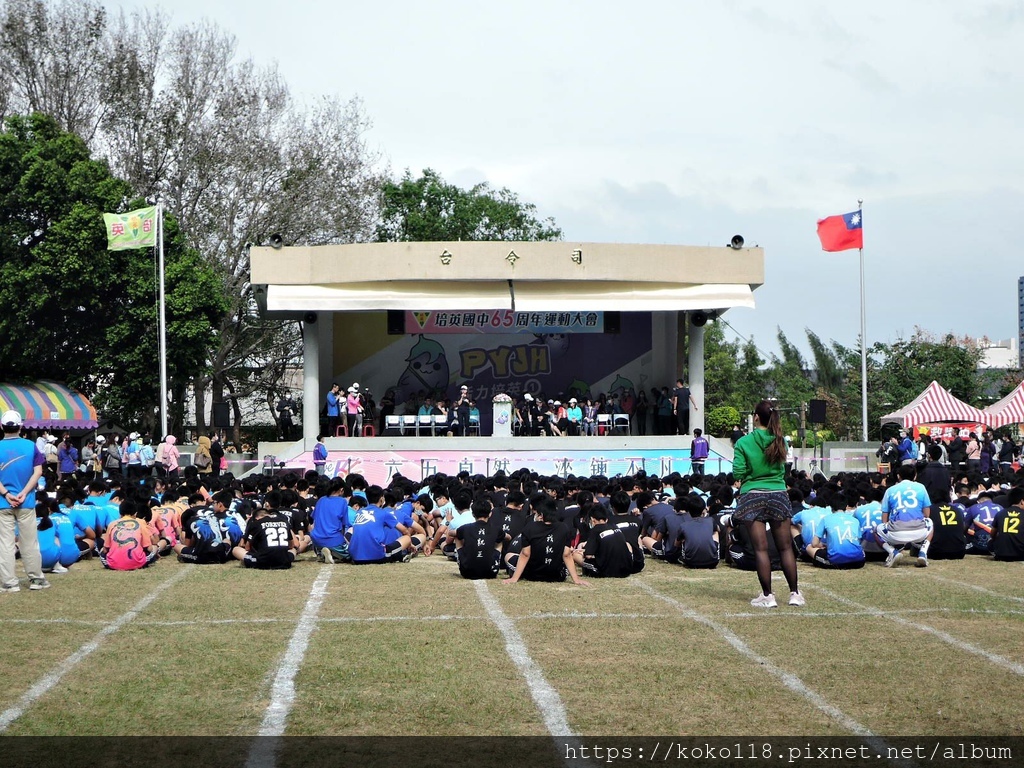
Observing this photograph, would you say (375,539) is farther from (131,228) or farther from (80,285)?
(80,285)

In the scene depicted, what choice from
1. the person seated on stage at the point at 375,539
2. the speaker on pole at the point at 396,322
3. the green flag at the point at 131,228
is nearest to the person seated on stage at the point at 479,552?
the person seated on stage at the point at 375,539

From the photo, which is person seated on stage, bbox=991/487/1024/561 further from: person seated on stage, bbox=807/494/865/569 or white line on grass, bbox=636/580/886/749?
white line on grass, bbox=636/580/886/749

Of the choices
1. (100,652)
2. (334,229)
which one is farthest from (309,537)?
(334,229)

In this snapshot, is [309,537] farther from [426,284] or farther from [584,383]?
[584,383]

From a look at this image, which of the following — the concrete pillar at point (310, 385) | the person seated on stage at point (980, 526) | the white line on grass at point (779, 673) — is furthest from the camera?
the concrete pillar at point (310, 385)

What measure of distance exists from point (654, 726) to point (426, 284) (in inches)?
1022

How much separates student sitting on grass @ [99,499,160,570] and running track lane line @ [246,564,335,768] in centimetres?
362

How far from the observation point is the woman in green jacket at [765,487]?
10602 millimetres

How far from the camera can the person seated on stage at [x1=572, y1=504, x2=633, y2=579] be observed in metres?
13.4

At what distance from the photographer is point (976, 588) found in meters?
12.3

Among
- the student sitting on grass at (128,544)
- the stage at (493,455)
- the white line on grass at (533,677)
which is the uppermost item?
the stage at (493,455)

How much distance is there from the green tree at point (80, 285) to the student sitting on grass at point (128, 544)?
866 inches

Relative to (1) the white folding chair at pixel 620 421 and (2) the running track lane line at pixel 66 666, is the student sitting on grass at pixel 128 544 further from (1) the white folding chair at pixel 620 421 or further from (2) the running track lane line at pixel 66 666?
(1) the white folding chair at pixel 620 421

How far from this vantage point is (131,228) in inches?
1281
